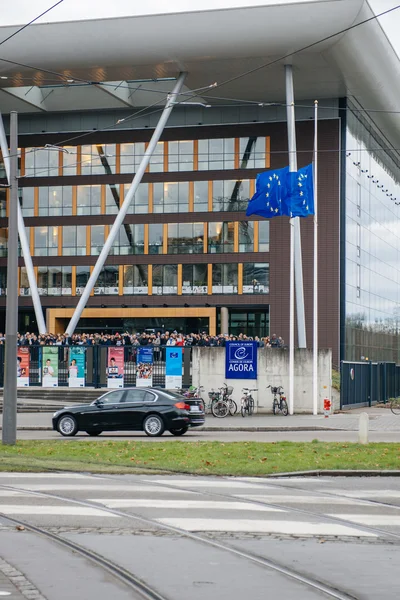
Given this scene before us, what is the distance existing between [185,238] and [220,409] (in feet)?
112

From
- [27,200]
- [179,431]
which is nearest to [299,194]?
[179,431]

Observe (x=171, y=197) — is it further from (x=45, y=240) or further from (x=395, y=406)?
(x=395, y=406)

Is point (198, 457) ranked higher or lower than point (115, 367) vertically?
lower

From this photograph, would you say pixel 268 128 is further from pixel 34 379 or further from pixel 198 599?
pixel 198 599

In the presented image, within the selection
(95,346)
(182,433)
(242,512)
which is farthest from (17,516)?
(95,346)

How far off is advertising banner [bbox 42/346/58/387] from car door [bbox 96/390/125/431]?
1499 cm

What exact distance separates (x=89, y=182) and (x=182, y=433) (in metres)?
45.5

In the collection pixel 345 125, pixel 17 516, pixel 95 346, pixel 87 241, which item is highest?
pixel 345 125

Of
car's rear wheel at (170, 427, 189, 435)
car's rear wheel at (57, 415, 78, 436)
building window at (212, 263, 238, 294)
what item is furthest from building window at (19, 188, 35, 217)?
car's rear wheel at (170, 427, 189, 435)

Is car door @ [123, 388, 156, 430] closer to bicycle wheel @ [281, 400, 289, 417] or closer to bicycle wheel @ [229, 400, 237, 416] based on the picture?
bicycle wheel @ [229, 400, 237, 416]

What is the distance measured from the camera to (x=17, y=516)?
486 inches

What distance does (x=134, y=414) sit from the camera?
1112 inches

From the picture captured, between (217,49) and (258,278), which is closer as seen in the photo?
(217,49)

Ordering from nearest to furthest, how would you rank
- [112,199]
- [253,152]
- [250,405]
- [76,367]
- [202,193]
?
[250,405], [76,367], [253,152], [202,193], [112,199]
